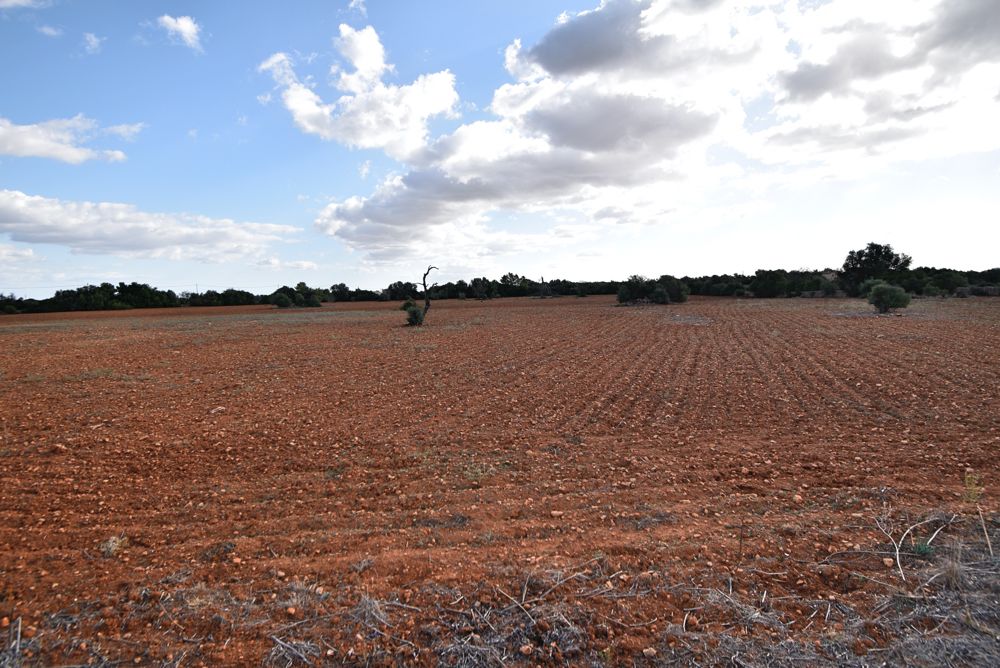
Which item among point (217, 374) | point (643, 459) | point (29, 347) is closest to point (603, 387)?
point (643, 459)

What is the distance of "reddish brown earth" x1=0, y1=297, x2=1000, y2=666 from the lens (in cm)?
316

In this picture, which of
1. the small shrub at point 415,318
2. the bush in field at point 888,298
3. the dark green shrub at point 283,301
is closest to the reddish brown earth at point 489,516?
the small shrub at point 415,318

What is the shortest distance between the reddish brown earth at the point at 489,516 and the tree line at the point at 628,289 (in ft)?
135

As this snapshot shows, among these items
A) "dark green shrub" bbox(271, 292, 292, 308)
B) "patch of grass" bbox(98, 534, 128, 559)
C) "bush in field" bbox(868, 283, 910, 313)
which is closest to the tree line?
"dark green shrub" bbox(271, 292, 292, 308)

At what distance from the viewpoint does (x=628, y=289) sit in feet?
167

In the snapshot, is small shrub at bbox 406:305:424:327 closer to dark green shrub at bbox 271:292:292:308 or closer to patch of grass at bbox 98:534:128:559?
patch of grass at bbox 98:534:128:559

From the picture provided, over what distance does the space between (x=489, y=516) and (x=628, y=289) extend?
48.2 meters

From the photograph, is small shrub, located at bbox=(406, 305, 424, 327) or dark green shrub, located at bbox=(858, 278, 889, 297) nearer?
small shrub, located at bbox=(406, 305, 424, 327)

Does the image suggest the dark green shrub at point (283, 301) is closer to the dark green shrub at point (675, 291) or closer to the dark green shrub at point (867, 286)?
the dark green shrub at point (675, 291)

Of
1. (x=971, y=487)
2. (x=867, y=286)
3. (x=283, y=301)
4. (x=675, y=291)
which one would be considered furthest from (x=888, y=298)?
(x=283, y=301)

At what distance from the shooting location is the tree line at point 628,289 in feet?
167

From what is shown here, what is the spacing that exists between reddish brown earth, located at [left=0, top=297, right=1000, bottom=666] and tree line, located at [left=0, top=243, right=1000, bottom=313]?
1625 inches

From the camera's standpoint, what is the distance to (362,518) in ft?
16.1

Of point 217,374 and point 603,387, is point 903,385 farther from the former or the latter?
point 217,374
